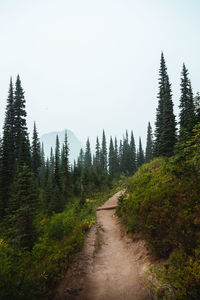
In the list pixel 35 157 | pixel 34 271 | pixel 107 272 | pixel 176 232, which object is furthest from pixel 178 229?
pixel 35 157

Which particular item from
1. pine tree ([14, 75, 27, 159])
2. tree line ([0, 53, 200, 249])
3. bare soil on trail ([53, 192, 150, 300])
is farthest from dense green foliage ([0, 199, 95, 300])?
pine tree ([14, 75, 27, 159])

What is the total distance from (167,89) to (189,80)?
7.31m

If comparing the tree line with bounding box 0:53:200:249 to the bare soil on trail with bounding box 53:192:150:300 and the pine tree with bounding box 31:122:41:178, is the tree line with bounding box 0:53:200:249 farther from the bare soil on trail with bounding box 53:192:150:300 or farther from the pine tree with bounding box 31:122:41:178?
the bare soil on trail with bounding box 53:192:150:300

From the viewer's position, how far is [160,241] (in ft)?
17.9

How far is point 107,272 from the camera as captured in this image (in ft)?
18.4

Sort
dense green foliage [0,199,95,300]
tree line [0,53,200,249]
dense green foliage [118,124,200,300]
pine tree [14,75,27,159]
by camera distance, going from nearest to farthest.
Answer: dense green foliage [0,199,95,300] → dense green foliage [118,124,200,300] → tree line [0,53,200,249] → pine tree [14,75,27,159]

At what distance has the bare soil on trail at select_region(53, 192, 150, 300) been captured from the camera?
4.35 meters

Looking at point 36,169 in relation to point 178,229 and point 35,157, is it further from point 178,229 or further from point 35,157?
point 178,229

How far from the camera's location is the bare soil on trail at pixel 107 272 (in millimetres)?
4348

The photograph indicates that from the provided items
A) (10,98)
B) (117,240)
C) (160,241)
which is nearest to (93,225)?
(117,240)

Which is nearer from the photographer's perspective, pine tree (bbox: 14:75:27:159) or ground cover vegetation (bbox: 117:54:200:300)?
ground cover vegetation (bbox: 117:54:200:300)

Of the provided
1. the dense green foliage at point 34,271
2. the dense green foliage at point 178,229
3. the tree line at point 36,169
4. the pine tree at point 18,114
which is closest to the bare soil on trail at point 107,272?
the dense green foliage at point 34,271

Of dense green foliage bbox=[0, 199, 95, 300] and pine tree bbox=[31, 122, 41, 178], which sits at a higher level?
pine tree bbox=[31, 122, 41, 178]

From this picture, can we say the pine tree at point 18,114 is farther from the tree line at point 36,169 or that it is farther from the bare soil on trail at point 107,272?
the bare soil on trail at point 107,272
